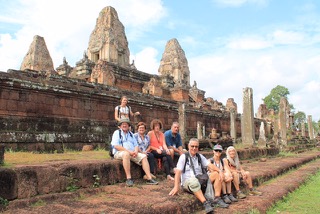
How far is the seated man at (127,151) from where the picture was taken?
17.3 ft

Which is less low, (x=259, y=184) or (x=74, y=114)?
(x=74, y=114)

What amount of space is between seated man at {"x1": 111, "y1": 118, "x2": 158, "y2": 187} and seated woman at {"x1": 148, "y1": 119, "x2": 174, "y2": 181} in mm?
511

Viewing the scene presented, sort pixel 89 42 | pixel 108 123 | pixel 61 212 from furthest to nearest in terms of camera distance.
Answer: pixel 89 42, pixel 108 123, pixel 61 212

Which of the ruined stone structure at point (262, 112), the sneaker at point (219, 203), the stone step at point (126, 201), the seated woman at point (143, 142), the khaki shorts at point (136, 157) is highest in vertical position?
the ruined stone structure at point (262, 112)

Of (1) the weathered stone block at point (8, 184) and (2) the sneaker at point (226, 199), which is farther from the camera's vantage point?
(2) the sneaker at point (226, 199)

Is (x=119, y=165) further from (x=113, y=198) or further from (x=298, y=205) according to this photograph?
(x=298, y=205)

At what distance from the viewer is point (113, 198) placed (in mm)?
4340

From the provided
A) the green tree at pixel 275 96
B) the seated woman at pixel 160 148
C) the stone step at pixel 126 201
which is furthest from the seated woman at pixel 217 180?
the green tree at pixel 275 96

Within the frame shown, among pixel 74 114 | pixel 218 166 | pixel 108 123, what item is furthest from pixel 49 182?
pixel 108 123

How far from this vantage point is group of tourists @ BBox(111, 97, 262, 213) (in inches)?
190

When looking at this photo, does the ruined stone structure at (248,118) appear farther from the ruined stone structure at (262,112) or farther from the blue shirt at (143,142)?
the ruined stone structure at (262,112)

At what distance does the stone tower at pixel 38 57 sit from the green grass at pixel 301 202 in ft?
89.5

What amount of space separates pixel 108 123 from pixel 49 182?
621cm

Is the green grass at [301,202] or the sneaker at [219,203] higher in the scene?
the sneaker at [219,203]
